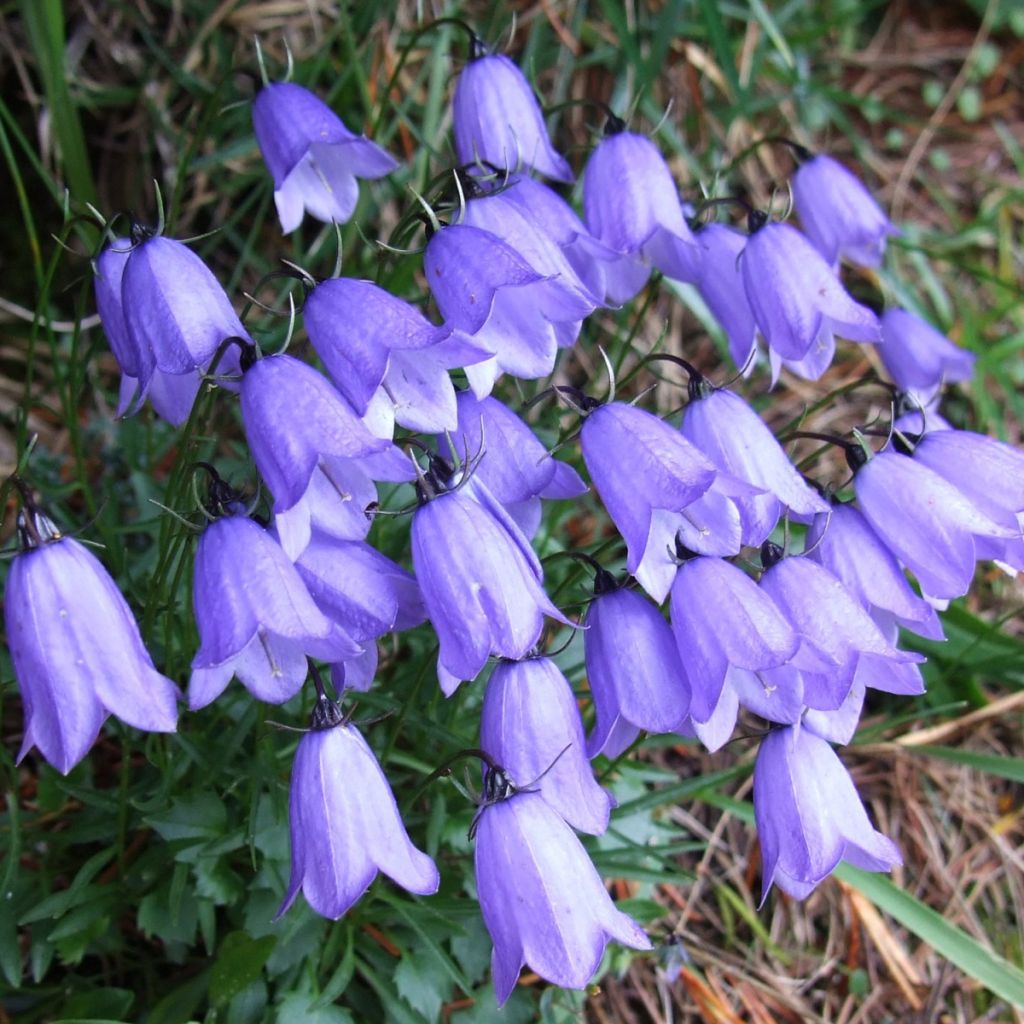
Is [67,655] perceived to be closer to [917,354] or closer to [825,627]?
[825,627]

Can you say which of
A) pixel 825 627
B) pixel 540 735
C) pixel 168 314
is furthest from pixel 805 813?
pixel 168 314

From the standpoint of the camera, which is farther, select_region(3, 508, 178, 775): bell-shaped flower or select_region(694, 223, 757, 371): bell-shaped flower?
select_region(694, 223, 757, 371): bell-shaped flower

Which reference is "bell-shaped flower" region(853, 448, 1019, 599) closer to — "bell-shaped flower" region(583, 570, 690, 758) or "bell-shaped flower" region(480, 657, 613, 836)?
"bell-shaped flower" region(583, 570, 690, 758)

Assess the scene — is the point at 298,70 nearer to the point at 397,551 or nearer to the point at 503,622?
the point at 397,551

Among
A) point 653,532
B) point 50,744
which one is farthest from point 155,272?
point 653,532

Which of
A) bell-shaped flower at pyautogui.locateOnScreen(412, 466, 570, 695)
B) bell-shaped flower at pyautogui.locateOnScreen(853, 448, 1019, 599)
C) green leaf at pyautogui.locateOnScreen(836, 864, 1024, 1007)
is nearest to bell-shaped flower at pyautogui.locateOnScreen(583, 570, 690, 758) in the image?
bell-shaped flower at pyautogui.locateOnScreen(412, 466, 570, 695)
